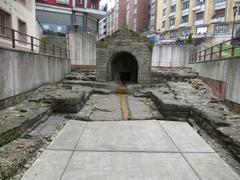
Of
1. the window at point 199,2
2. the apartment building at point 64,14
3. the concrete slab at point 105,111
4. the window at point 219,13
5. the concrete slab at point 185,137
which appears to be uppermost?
the window at point 199,2

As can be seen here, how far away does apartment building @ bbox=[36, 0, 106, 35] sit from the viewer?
20031mm

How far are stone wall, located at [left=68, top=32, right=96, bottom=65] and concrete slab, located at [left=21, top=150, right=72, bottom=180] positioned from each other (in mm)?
11253

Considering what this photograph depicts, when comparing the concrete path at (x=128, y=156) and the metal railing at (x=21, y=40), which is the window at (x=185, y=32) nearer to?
the metal railing at (x=21, y=40)

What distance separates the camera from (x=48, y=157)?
304cm

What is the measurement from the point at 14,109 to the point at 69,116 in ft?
5.03

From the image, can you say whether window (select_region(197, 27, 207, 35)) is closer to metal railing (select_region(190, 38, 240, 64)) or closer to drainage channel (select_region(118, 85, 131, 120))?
metal railing (select_region(190, 38, 240, 64))

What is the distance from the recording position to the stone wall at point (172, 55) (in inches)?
620

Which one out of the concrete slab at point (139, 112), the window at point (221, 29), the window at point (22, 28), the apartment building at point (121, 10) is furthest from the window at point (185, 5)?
the concrete slab at point (139, 112)

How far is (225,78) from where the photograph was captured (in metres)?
6.25

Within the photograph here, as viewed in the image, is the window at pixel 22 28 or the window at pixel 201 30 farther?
the window at pixel 201 30

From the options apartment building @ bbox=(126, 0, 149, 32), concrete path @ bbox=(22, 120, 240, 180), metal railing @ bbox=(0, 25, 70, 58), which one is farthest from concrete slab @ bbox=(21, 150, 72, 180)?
apartment building @ bbox=(126, 0, 149, 32)

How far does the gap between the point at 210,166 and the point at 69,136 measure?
2.89 meters

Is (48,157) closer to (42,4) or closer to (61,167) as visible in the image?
(61,167)

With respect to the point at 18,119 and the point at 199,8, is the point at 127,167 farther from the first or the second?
the point at 199,8
